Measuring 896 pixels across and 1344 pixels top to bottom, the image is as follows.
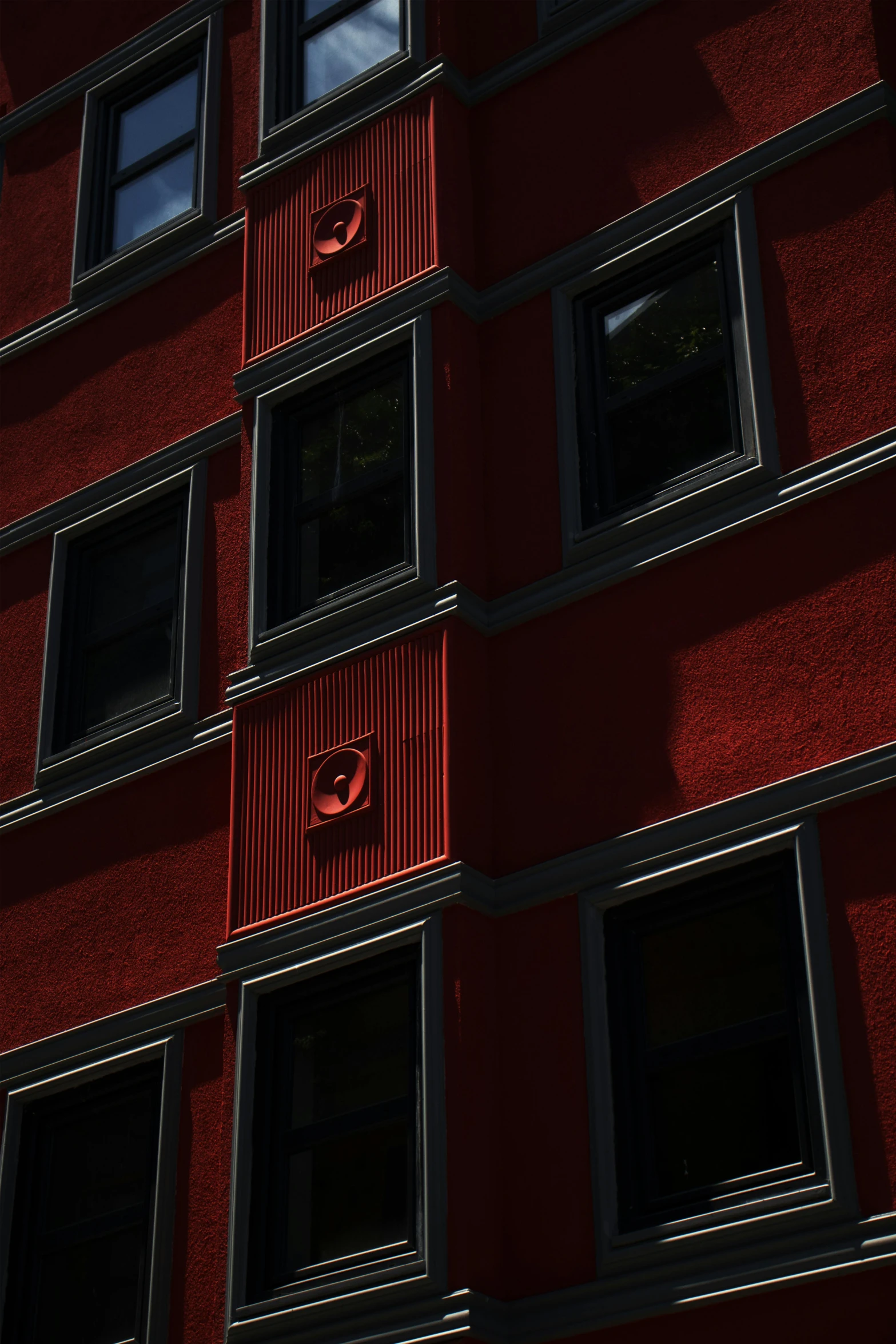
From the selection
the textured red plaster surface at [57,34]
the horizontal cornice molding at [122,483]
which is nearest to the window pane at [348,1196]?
the horizontal cornice molding at [122,483]

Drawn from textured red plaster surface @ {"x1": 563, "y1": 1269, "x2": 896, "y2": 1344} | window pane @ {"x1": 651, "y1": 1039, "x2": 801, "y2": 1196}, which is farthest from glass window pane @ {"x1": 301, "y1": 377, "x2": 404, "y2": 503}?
textured red plaster surface @ {"x1": 563, "y1": 1269, "x2": 896, "y2": 1344}

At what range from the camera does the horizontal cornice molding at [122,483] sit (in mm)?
12133

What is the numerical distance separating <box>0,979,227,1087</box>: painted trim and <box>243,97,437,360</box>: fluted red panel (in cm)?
393

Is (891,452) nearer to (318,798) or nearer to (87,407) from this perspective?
(318,798)

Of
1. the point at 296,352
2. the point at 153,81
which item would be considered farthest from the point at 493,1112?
the point at 153,81

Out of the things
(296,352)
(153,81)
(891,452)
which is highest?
(153,81)

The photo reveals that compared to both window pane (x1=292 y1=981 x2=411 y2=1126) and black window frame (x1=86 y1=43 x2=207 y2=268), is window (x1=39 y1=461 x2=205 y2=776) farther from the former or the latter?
window pane (x1=292 y1=981 x2=411 y2=1126)

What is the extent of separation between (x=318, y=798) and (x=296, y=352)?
9.70 feet

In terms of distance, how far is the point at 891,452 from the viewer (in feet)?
29.8

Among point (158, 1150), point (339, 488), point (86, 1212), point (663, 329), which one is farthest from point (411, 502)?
point (86, 1212)

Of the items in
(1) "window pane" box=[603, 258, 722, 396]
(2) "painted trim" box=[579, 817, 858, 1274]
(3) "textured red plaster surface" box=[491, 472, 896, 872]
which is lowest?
(2) "painted trim" box=[579, 817, 858, 1274]

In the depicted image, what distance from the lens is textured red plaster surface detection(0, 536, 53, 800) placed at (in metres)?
12.3

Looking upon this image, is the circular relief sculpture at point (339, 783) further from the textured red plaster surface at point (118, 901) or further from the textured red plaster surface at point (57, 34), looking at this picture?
the textured red plaster surface at point (57, 34)

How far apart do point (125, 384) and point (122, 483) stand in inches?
33.9
